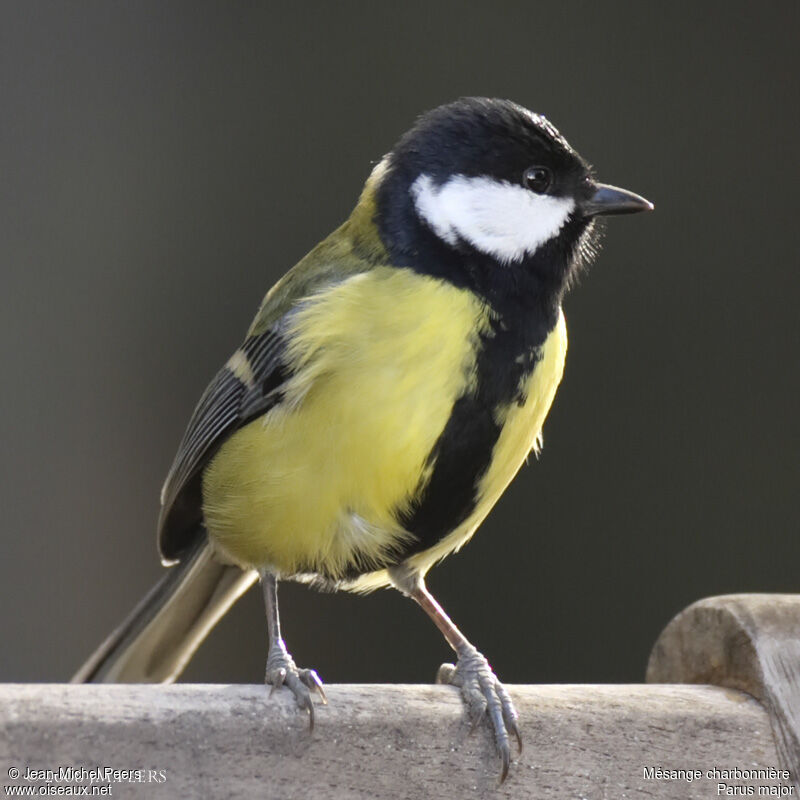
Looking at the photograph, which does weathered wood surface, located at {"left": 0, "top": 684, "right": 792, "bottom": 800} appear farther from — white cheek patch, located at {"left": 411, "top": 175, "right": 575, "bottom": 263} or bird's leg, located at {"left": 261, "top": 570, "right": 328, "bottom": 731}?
white cheek patch, located at {"left": 411, "top": 175, "right": 575, "bottom": 263}

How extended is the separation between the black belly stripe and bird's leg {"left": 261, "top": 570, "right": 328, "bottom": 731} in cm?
18

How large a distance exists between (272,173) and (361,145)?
16cm

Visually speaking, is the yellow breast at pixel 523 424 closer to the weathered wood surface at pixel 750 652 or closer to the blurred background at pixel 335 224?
the weathered wood surface at pixel 750 652

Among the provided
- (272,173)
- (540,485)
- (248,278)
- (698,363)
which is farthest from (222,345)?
(698,363)

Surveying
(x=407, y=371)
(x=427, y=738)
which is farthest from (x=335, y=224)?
(x=427, y=738)

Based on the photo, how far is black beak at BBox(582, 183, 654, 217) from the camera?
4.94 feet

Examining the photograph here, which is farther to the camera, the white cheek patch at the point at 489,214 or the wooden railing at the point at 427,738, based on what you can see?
the white cheek patch at the point at 489,214

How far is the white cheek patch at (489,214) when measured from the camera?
1.43 m

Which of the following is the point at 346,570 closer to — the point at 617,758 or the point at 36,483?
the point at 617,758

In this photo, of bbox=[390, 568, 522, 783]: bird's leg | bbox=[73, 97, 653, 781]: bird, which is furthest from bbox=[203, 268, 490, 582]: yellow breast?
bbox=[390, 568, 522, 783]: bird's leg

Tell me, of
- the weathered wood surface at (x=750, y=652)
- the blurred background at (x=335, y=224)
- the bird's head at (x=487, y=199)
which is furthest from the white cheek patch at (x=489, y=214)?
the blurred background at (x=335, y=224)

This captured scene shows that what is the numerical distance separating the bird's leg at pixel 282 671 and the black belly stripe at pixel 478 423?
185 millimetres

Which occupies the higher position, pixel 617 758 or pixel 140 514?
pixel 617 758

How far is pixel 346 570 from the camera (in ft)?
5.02
